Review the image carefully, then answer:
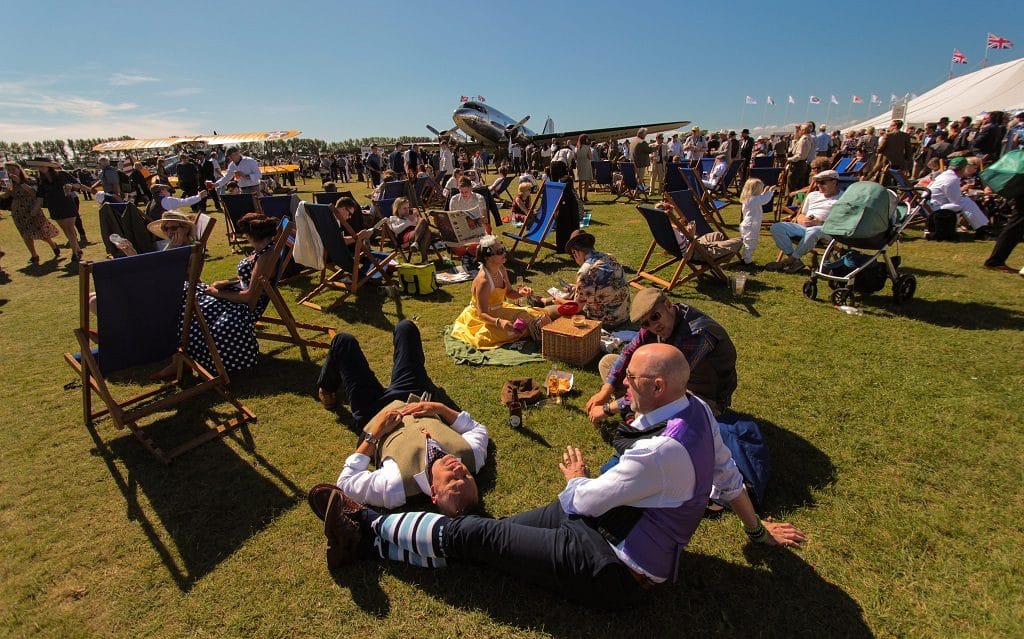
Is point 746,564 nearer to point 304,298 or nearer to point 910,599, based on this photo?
point 910,599

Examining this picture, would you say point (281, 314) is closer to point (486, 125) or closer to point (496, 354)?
point (496, 354)

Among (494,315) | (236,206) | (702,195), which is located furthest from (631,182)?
(236,206)

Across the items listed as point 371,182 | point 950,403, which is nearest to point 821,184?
point 950,403

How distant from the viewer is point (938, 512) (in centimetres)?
265

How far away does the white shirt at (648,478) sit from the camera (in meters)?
1.82

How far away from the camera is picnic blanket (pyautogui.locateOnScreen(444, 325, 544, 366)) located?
4699 millimetres

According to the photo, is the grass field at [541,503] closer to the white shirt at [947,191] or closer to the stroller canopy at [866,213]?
the stroller canopy at [866,213]

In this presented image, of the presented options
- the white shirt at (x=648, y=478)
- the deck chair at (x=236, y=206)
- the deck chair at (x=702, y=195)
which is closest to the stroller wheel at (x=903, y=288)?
the deck chair at (x=702, y=195)

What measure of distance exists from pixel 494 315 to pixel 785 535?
3356mm

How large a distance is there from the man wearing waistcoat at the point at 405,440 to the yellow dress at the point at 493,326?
1332 millimetres

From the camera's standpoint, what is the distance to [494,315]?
5.11 meters

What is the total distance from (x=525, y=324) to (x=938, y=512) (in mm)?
3556

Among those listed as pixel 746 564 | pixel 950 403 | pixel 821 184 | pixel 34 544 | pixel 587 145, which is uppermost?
pixel 587 145

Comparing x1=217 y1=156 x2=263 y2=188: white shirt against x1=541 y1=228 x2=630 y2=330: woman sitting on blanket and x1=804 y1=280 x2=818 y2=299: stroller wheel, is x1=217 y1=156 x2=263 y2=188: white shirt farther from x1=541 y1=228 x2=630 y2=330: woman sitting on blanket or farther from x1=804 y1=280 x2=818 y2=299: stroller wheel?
x1=804 y1=280 x2=818 y2=299: stroller wheel
